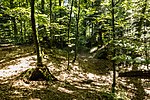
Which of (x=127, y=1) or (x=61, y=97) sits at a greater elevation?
(x=127, y=1)

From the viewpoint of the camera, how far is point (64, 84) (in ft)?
40.1

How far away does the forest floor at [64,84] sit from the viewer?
9591 millimetres

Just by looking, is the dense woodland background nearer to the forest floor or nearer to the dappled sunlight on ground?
the forest floor

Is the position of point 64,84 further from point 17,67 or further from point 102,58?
point 102,58

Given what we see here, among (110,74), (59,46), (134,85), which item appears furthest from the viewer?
(59,46)

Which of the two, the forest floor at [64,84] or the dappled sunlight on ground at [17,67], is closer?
the forest floor at [64,84]

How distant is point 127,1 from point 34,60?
8217mm

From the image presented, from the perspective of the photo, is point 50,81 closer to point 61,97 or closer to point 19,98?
point 61,97

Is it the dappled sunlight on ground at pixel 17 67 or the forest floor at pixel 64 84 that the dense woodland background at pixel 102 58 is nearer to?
the forest floor at pixel 64 84

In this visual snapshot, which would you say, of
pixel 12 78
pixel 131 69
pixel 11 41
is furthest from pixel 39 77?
pixel 11 41

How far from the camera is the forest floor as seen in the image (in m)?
9.59

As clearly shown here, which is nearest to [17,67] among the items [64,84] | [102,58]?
[64,84]

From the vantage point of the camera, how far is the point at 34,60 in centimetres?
1619

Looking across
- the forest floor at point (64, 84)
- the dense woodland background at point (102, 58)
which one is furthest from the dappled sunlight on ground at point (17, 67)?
the dense woodland background at point (102, 58)
